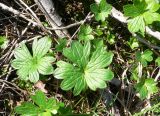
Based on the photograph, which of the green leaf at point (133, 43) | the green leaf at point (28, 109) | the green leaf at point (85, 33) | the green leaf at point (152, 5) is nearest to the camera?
the green leaf at point (28, 109)

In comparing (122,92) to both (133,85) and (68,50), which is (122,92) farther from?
(68,50)

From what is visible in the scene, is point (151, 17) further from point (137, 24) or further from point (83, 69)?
point (83, 69)

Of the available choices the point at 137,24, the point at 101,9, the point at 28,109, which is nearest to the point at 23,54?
the point at 28,109

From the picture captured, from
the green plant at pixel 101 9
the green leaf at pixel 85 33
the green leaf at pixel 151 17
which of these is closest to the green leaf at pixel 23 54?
the green leaf at pixel 85 33

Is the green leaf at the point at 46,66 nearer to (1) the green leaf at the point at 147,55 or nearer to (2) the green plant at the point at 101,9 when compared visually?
(2) the green plant at the point at 101,9

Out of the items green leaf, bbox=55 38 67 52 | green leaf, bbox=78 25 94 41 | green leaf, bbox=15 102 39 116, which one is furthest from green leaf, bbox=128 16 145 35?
green leaf, bbox=15 102 39 116

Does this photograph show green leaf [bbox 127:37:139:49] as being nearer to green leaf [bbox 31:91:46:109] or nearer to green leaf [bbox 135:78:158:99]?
green leaf [bbox 135:78:158:99]
